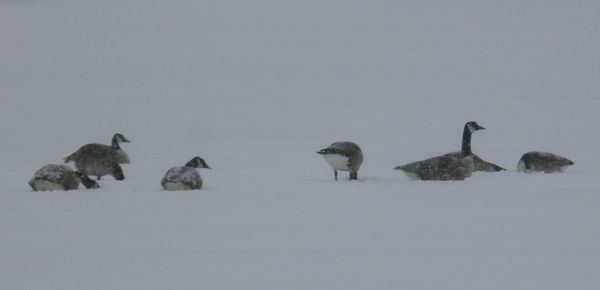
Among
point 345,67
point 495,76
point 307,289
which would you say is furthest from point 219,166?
point 345,67

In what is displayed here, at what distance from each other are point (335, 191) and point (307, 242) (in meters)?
2.79

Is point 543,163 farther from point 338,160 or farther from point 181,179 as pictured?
point 181,179

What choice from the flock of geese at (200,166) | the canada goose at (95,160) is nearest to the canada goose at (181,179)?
the flock of geese at (200,166)

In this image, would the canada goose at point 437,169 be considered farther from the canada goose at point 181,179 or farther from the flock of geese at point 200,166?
the canada goose at point 181,179

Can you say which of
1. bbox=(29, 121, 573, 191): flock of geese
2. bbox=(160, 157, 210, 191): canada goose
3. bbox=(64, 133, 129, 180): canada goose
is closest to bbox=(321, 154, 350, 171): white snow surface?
bbox=(29, 121, 573, 191): flock of geese

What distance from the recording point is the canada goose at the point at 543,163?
1211 centimetres

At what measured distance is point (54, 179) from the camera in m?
9.84

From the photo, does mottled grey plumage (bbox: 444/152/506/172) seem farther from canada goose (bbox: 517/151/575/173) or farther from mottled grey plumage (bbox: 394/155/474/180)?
mottled grey plumage (bbox: 394/155/474/180)

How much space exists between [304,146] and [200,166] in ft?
14.0

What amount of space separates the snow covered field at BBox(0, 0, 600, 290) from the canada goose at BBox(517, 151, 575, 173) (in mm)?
277

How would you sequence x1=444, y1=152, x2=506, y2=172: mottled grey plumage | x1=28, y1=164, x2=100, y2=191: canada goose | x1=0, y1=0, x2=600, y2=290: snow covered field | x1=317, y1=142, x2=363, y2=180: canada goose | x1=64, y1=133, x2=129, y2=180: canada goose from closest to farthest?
x1=0, y1=0, x2=600, y2=290: snow covered field, x1=28, y1=164, x2=100, y2=191: canada goose, x1=317, y1=142, x2=363, y2=180: canada goose, x1=64, y1=133, x2=129, y2=180: canada goose, x1=444, y1=152, x2=506, y2=172: mottled grey plumage

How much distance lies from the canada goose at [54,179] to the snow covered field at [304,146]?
26cm

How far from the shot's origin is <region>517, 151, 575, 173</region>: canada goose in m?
12.1

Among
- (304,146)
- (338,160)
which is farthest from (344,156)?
(304,146)
